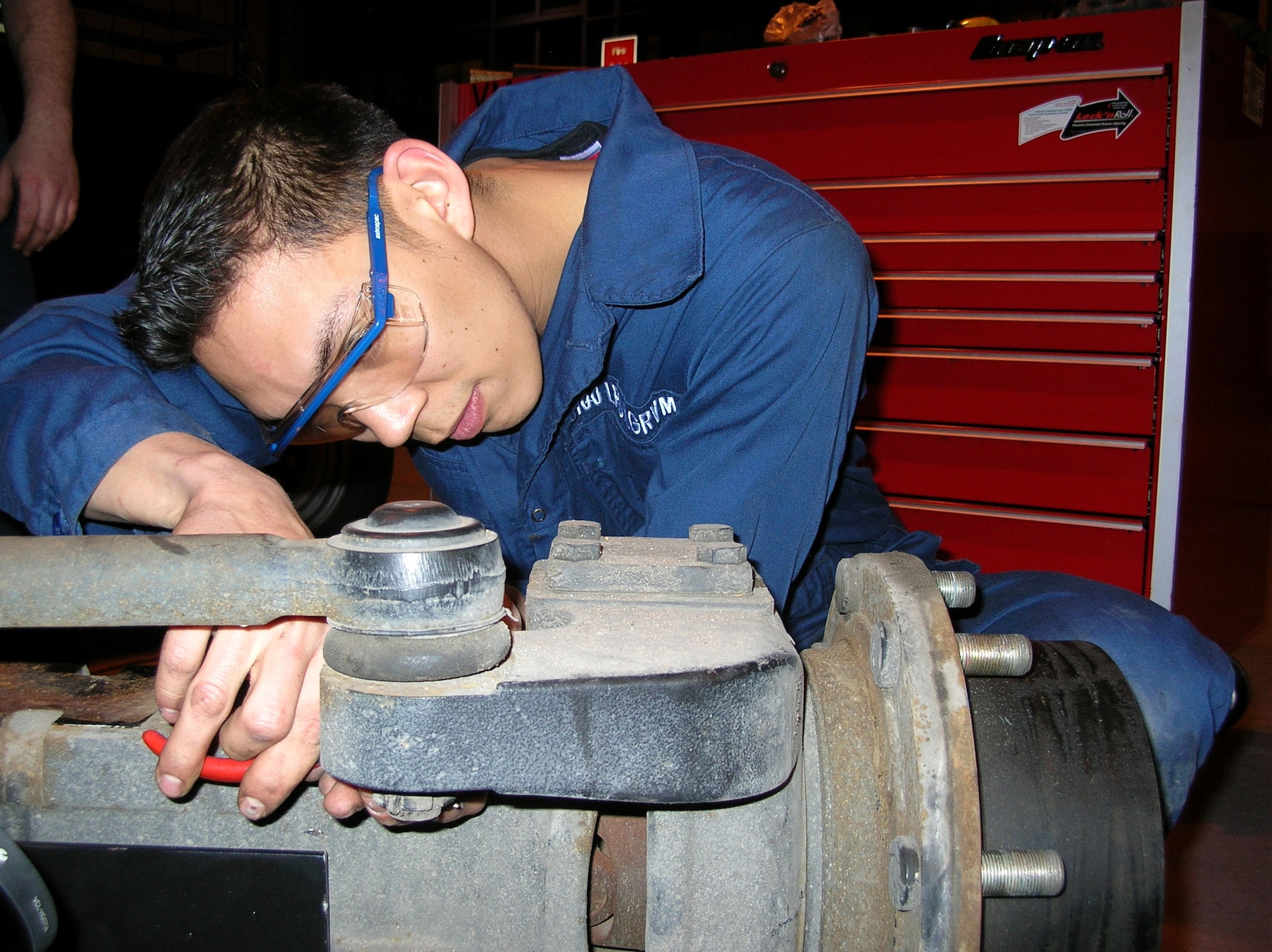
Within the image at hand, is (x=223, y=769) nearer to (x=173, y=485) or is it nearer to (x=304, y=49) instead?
(x=173, y=485)

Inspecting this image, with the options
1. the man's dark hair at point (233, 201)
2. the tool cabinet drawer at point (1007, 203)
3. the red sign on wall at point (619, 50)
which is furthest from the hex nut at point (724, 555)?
the red sign on wall at point (619, 50)

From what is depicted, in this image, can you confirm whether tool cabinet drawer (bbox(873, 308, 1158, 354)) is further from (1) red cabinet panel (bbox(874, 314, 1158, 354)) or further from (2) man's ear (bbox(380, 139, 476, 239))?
(2) man's ear (bbox(380, 139, 476, 239))

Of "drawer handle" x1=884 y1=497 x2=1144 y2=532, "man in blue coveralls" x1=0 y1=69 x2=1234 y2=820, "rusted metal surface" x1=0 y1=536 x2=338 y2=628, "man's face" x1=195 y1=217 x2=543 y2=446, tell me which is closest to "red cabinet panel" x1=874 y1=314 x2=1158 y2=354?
"drawer handle" x1=884 y1=497 x2=1144 y2=532

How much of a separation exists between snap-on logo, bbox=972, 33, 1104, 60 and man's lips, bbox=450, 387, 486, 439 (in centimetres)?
199

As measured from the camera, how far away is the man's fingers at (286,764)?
0.60 metres

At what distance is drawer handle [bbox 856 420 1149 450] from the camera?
7.77 ft

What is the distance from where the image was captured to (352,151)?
1.05 meters

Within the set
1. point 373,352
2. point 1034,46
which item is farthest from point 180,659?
point 1034,46

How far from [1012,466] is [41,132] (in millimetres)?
2469

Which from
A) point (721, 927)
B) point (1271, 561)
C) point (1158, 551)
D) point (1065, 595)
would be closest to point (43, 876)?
point (721, 927)

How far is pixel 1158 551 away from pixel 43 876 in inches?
98.2

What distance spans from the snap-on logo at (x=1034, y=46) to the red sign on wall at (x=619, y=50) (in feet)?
4.70

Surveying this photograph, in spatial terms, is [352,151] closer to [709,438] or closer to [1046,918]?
[709,438]

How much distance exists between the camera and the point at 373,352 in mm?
938
